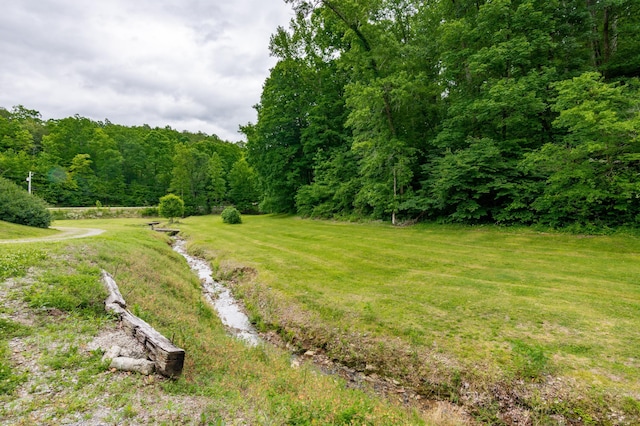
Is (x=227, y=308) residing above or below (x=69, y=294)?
below

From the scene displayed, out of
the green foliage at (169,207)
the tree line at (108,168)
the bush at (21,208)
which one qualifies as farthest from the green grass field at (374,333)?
the tree line at (108,168)

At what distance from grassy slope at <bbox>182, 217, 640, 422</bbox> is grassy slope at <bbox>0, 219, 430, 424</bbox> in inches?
74.1

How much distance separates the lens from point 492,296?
7070 mm

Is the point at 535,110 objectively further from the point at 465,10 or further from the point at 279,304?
the point at 279,304

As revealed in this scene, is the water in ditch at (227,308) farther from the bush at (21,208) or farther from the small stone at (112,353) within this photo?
the bush at (21,208)

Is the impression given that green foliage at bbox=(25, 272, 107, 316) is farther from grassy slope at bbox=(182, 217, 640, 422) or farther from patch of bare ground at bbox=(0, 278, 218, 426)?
grassy slope at bbox=(182, 217, 640, 422)

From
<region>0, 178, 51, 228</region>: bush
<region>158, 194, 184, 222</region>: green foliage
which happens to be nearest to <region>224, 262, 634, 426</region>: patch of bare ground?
<region>0, 178, 51, 228</region>: bush

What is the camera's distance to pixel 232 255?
1354 cm

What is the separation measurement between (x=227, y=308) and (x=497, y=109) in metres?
17.1

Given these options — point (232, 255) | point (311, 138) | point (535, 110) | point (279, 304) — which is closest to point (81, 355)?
point (279, 304)

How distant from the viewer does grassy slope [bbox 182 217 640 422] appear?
4555mm

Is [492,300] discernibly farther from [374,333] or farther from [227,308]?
[227,308]

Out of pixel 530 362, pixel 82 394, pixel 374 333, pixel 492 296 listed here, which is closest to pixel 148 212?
pixel 374 333

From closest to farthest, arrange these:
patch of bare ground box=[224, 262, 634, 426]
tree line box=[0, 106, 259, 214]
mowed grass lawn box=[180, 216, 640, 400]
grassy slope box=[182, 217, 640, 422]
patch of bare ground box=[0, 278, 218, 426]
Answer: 1. patch of bare ground box=[0, 278, 218, 426]
2. patch of bare ground box=[224, 262, 634, 426]
3. grassy slope box=[182, 217, 640, 422]
4. mowed grass lawn box=[180, 216, 640, 400]
5. tree line box=[0, 106, 259, 214]
